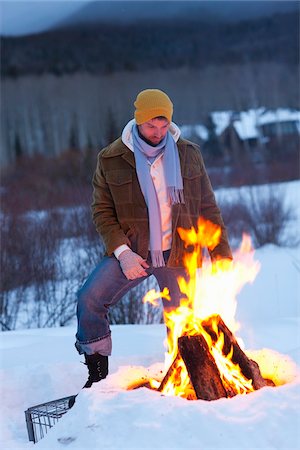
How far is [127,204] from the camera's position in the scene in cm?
345

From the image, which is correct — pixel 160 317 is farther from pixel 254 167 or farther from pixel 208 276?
pixel 254 167

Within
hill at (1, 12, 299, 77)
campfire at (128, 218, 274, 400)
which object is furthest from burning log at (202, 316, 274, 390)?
hill at (1, 12, 299, 77)

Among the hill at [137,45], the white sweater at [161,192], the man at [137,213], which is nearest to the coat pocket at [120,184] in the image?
the man at [137,213]

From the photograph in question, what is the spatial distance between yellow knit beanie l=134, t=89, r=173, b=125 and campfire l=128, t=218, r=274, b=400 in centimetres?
56

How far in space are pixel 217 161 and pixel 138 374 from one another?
8.39m

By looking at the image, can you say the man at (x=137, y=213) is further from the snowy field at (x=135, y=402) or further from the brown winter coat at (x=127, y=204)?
the snowy field at (x=135, y=402)

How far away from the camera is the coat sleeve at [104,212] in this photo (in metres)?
3.42

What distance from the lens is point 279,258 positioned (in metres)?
8.60

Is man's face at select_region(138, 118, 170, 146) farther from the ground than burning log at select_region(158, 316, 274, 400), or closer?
farther from the ground

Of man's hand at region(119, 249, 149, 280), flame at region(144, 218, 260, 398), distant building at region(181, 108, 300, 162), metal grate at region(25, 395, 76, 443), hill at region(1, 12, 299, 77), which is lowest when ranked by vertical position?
metal grate at region(25, 395, 76, 443)

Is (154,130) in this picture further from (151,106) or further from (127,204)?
(127,204)

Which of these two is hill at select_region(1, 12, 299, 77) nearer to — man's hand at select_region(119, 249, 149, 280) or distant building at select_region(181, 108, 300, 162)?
distant building at select_region(181, 108, 300, 162)

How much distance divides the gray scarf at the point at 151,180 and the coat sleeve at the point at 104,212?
0.14 m

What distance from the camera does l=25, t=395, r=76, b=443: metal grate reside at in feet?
10.9
